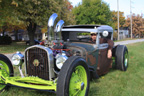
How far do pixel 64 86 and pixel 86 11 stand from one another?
31.2m

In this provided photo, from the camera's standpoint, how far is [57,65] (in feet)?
10.5

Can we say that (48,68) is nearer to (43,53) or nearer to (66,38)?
(43,53)

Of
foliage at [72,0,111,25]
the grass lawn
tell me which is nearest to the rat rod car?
the grass lawn

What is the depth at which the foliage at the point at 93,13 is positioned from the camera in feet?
105

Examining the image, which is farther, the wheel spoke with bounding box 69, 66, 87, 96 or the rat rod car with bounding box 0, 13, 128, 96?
the wheel spoke with bounding box 69, 66, 87, 96

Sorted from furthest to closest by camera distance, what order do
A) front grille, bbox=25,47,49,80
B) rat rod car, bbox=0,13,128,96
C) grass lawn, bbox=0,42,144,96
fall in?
grass lawn, bbox=0,42,144,96
front grille, bbox=25,47,49,80
rat rod car, bbox=0,13,128,96

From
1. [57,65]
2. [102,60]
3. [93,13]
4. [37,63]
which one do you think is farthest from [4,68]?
[93,13]

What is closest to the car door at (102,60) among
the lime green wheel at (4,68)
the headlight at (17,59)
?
the headlight at (17,59)

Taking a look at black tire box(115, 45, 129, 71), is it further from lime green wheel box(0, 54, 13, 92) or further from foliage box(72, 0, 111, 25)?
foliage box(72, 0, 111, 25)

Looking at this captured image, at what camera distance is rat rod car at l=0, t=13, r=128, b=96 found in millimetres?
2754

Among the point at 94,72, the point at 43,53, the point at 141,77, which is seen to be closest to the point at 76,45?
the point at 94,72

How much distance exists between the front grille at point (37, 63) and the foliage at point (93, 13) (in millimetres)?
29458

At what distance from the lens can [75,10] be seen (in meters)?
34.0

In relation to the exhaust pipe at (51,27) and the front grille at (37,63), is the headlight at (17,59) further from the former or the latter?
the exhaust pipe at (51,27)
